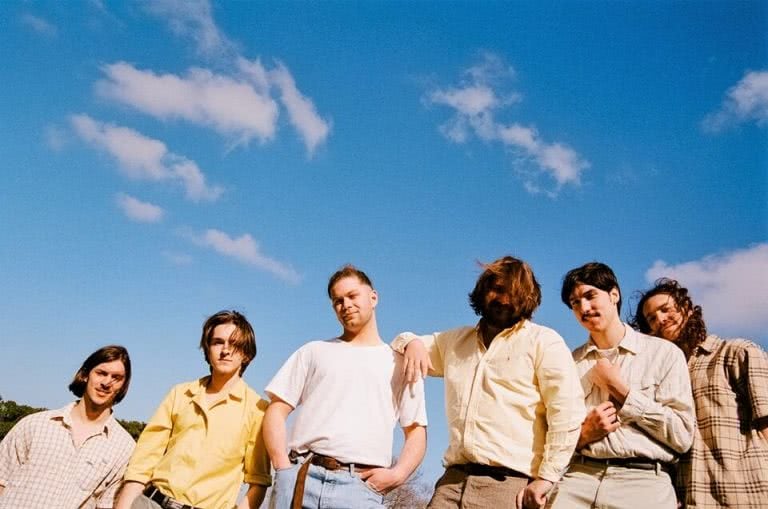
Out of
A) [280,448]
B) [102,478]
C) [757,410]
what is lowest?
[102,478]

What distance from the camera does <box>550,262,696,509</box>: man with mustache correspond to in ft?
12.6

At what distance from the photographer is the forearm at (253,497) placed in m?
4.07

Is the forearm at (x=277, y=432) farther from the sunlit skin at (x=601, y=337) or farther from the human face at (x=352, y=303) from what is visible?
the sunlit skin at (x=601, y=337)

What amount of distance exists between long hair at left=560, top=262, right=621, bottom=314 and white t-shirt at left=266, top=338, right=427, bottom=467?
1.33 metres

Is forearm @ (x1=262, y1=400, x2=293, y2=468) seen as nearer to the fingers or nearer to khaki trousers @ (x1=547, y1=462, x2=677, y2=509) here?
the fingers

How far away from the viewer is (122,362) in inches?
204

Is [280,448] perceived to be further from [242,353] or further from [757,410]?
[757,410]

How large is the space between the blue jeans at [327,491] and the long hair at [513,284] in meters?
1.33

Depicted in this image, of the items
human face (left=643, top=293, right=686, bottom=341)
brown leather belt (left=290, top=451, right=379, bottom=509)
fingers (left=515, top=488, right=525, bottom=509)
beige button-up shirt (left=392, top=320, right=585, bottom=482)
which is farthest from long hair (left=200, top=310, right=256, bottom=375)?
human face (left=643, top=293, right=686, bottom=341)

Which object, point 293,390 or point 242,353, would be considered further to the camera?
point 242,353

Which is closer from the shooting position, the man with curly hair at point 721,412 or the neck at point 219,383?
the man with curly hair at point 721,412

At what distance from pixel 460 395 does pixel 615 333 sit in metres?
1.31

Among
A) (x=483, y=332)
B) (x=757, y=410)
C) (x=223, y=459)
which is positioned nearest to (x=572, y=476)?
(x=483, y=332)

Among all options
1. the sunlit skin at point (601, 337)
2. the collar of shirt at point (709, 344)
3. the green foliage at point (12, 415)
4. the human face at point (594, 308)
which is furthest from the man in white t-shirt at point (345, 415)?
the green foliage at point (12, 415)
